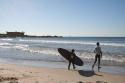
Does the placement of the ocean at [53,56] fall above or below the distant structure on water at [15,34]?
below

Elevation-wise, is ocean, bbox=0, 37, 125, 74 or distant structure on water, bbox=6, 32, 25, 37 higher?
distant structure on water, bbox=6, 32, 25, 37

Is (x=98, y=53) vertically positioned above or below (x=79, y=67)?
above

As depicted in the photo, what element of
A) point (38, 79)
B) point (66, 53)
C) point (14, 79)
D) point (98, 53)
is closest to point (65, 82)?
point (38, 79)

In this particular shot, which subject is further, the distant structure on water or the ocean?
the distant structure on water

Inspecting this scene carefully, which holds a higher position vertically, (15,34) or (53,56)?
(15,34)

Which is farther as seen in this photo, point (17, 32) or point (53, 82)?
point (17, 32)

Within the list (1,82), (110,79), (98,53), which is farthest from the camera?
(98,53)

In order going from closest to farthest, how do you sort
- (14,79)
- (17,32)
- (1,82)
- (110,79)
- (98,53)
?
(1,82)
(14,79)
(110,79)
(98,53)
(17,32)

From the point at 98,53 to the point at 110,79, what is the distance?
3.80m

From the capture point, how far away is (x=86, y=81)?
9.96 metres

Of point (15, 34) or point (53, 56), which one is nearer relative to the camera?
point (53, 56)

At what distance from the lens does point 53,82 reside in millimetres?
9508

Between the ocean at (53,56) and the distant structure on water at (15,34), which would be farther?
the distant structure on water at (15,34)

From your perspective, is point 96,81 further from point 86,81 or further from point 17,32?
point 17,32
